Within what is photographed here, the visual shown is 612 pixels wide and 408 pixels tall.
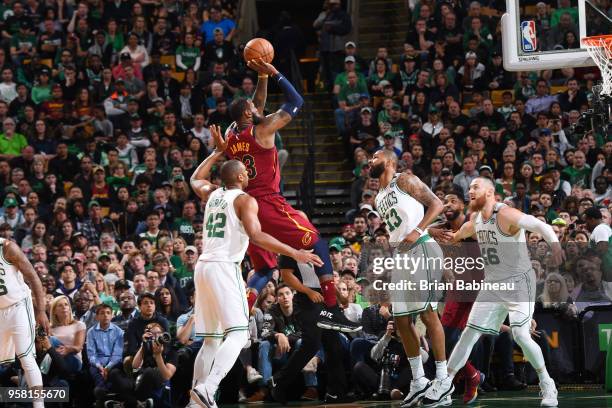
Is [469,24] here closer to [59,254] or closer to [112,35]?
[112,35]

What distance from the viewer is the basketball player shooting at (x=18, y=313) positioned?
1155cm

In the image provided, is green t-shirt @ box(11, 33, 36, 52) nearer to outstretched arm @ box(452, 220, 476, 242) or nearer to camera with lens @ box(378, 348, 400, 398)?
camera with lens @ box(378, 348, 400, 398)

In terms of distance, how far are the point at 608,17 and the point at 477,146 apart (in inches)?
195

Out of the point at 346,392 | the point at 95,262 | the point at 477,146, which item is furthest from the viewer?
the point at 477,146

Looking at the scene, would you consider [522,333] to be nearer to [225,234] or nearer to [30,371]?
[225,234]

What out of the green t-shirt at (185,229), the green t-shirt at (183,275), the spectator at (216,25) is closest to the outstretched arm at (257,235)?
the green t-shirt at (183,275)

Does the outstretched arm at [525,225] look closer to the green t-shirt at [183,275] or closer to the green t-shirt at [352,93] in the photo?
the green t-shirt at [183,275]

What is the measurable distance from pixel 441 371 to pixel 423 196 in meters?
1.73

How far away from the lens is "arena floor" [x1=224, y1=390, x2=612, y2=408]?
11.5 metres

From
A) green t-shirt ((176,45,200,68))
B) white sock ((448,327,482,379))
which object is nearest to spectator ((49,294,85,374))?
white sock ((448,327,482,379))

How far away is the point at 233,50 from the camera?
22750 mm

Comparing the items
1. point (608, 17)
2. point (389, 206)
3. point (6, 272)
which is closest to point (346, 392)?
point (389, 206)

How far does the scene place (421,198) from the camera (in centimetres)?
1165

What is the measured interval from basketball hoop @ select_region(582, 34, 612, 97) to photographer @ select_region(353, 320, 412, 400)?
12.4 feet
